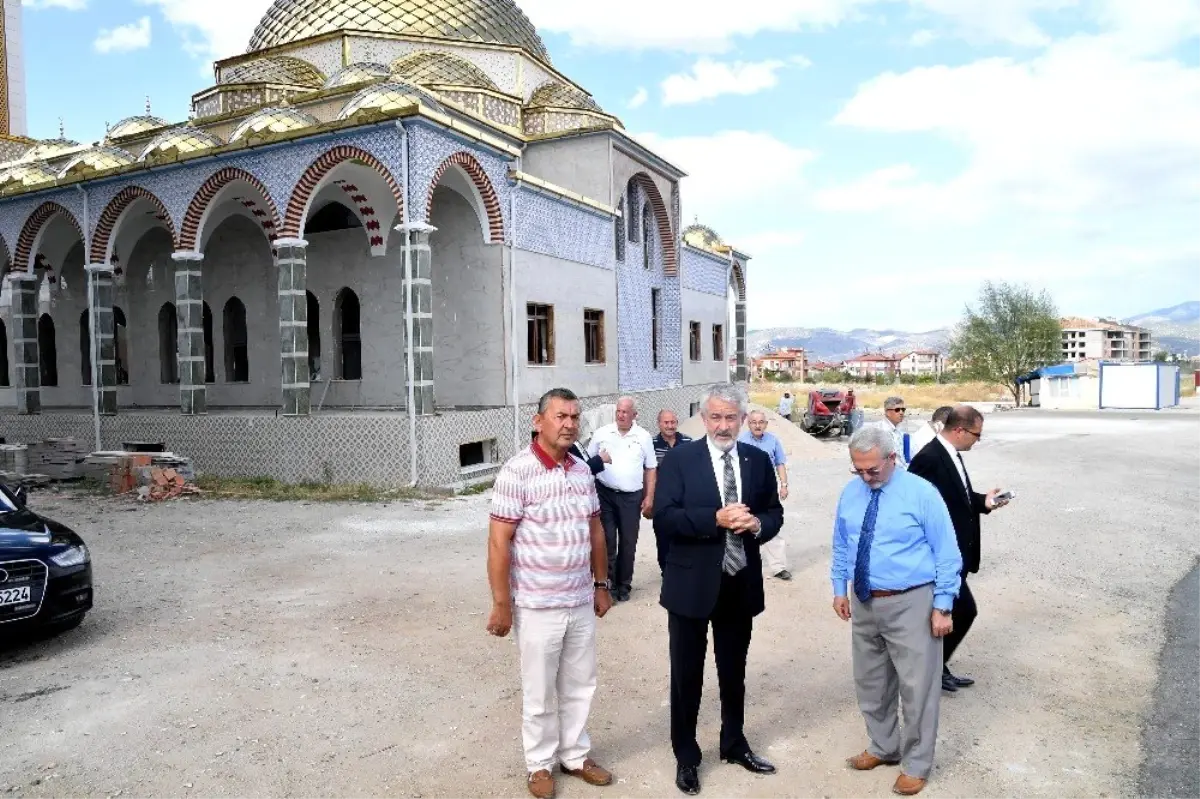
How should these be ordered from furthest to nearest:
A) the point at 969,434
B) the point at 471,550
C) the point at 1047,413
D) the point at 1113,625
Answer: the point at 1047,413 → the point at 471,550 → the point at 1113,625 → the point at 969,434

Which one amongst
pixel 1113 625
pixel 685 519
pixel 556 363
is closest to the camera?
pixel 685 519

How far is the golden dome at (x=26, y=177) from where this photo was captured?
55.2 feet

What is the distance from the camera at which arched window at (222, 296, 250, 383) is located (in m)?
18.6

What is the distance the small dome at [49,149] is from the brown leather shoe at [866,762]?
25.0 meters

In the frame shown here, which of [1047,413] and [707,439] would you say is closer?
[707,439]

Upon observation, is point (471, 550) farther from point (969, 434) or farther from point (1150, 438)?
point (1150, 438)

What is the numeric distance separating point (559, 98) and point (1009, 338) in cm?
3034

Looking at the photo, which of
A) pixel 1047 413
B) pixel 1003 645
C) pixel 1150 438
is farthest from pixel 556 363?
pixel 1047 413

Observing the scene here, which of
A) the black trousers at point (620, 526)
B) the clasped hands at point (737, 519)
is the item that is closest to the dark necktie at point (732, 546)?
the clasped hands at point (737, 519)

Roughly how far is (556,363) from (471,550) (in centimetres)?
829

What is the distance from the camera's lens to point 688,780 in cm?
355

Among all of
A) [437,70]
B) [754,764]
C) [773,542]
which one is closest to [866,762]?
[754,764]

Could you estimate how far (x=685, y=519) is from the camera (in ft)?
11.4

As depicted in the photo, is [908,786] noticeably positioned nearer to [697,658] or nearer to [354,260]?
[697,658]
